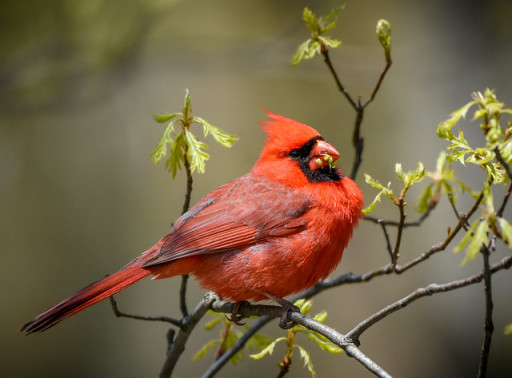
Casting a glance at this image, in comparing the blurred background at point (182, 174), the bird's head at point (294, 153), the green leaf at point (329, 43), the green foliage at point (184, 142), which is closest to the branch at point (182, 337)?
the green foliage at point (184, 142)

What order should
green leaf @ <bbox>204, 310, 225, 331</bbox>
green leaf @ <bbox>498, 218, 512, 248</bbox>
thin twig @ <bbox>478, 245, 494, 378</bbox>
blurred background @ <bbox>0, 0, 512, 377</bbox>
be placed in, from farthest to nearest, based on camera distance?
1. blurred background @ <bbox>0, 0, 512, 377</bbox>
2. green leaf @ <bbox>204, 310, 225, 331</bbox>
3. thin twig @ <bbox>478, 245, 494, 378</bbox>
4. green leaf @ <bbox>498, 218, 512, 248</bbox>

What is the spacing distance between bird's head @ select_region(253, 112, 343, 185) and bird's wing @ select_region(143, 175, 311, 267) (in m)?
0.06

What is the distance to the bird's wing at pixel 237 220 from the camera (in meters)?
2.38

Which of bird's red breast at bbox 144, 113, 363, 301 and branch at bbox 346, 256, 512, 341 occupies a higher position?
bird's red breast at bbox 144, 113, 363, 301

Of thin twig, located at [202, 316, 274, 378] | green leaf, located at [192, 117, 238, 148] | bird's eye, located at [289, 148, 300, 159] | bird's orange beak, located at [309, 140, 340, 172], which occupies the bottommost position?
thin twig, located at [202, 316, 274, 378]

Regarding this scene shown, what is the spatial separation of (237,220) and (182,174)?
2.43 meters

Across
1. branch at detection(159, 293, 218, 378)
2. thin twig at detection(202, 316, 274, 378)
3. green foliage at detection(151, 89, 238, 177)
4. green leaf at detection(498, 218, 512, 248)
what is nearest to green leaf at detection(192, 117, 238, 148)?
green foliage at detection(151, 89, 238, 177)

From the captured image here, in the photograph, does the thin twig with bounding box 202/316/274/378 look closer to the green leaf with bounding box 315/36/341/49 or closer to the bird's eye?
the bird's eye

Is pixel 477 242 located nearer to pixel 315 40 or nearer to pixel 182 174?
pixel 315 40

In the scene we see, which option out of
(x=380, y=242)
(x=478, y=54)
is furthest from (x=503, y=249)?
(x=478, y=54)

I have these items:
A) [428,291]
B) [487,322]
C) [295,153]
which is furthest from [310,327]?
[295,153]

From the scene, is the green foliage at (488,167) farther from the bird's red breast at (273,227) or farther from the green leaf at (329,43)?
the bird's red breast at (273,227)

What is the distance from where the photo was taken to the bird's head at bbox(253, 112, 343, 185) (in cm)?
249

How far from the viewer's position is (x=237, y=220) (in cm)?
250
